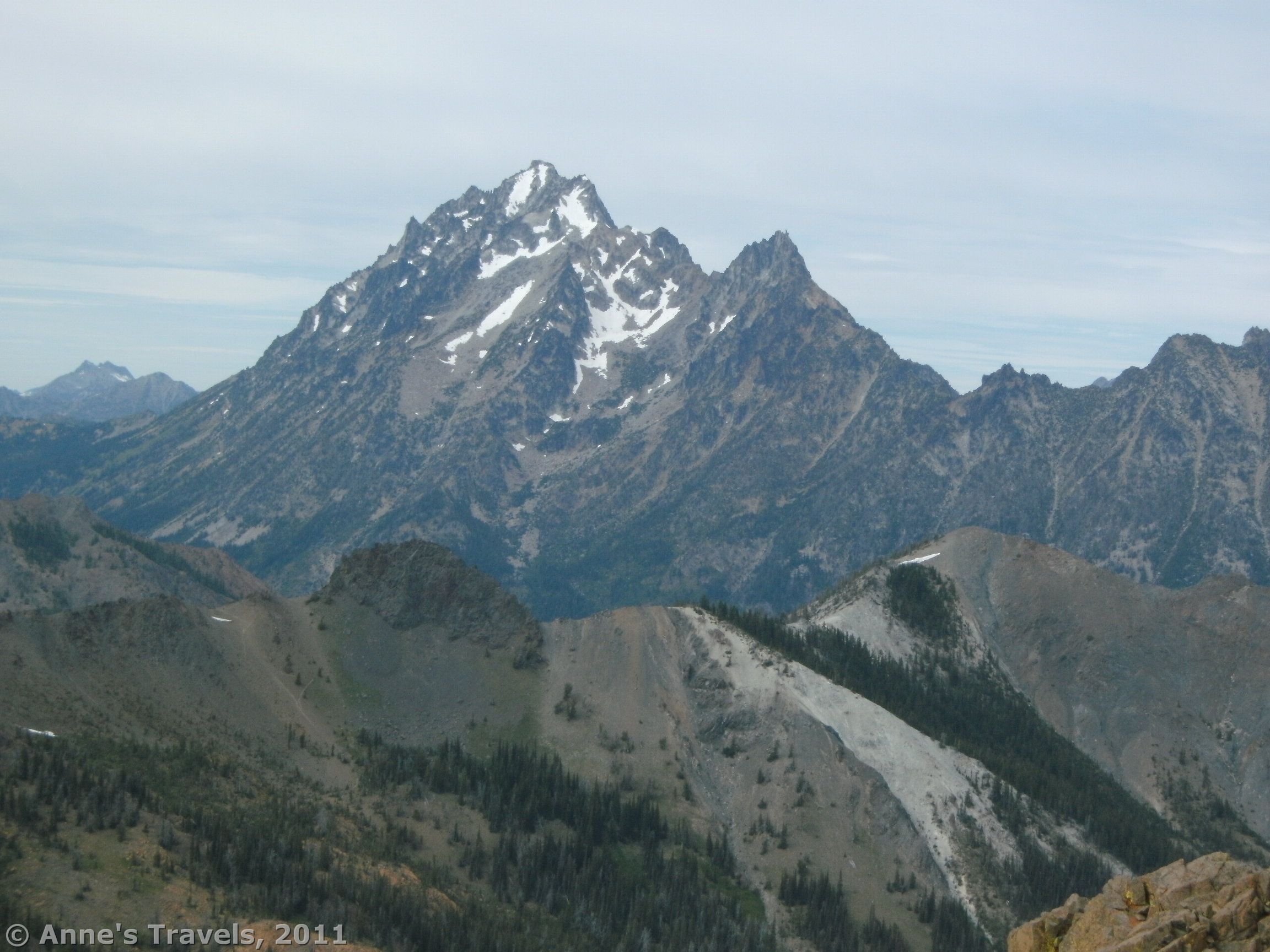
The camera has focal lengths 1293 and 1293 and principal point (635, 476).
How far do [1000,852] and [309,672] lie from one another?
98503 mm

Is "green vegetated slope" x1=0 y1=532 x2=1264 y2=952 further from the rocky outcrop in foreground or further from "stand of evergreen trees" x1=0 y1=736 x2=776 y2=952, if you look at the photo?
the rocky outcrop in foreground

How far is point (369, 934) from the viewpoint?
11362 cm

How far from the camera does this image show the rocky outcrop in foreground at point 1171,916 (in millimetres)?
52125

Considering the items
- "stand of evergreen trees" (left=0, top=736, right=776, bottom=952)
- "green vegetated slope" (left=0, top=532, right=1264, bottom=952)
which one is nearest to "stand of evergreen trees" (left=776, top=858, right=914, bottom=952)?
"green vegetated slope" (left=0, top=532, right=1264, bottom=952)

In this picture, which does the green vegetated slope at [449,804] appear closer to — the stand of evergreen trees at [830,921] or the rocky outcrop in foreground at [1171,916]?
the stand of evergreen trees at [830,921]

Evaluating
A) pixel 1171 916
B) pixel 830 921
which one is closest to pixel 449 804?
pixel 830 921

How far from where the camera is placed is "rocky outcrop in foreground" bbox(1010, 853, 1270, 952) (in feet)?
171

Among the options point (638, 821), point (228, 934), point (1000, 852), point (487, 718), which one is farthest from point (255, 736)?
point (1000, 852)

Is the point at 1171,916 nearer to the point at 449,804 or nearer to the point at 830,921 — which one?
the point at 830,921

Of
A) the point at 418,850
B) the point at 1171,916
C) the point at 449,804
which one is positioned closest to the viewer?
the point at 1171,916

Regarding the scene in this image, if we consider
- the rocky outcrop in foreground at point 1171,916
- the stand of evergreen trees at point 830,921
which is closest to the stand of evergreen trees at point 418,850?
the stand of evergreen trees at point 830,921

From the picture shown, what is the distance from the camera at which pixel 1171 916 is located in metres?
53.9

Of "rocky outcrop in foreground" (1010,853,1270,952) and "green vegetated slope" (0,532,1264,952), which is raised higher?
"rocky outcrop in foreground" (1010,853,1270,952)

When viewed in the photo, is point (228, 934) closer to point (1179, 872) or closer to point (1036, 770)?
point (1179, 872)
